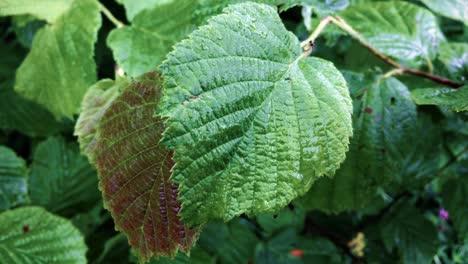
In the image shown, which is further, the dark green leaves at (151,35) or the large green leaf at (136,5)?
the large green leaf at (136,5)

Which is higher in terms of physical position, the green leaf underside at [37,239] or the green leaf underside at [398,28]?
the green leaf underside at [398,28]

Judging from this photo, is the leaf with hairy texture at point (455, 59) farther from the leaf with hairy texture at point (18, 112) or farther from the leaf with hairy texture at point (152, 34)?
the leaf with hairy texture at point (18, 112)

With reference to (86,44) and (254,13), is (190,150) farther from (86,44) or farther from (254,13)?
(86,44)

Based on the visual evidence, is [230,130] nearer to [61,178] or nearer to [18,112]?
[61,178]

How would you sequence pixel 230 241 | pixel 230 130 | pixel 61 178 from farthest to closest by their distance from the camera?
pixel 230 241, pixel 61 178, pixel 230 130

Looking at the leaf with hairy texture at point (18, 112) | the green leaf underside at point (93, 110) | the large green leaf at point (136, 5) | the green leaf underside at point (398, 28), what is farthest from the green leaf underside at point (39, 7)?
the green leaf underside at point (398, 28)

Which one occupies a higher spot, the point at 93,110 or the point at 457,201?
the point at 93,110

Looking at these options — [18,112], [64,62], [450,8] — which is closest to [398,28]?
[450,8]
